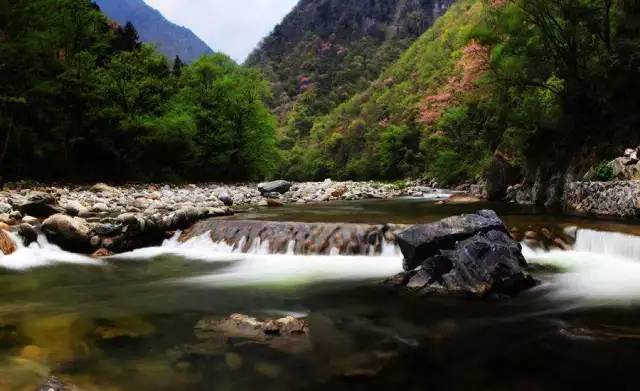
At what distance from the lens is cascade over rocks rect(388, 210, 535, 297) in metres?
8.62

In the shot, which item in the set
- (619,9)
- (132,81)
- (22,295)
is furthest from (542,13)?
(132,81)

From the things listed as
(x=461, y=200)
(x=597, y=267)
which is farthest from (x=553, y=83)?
(x=597, y=267)

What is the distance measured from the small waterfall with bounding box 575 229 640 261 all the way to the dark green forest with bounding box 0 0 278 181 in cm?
2229

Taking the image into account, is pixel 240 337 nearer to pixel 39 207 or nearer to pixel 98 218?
pixel 98 218

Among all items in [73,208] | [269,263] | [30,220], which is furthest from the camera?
[73,208]

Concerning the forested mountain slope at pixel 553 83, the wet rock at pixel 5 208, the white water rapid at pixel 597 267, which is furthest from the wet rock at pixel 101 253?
the forested mountain slope at pixel 553 83

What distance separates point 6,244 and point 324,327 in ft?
29.0

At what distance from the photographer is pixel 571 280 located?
30.9 feet

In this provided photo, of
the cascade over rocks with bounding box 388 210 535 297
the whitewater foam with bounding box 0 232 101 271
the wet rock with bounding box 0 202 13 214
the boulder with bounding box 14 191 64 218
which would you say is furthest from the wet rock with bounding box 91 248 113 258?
the cascade over rocks with bounding box 388 210 535 297

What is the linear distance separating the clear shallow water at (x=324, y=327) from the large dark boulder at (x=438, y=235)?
2.93 feet

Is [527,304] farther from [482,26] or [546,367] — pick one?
[482,26]

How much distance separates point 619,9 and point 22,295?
67.4 feet

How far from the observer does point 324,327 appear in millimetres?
7121

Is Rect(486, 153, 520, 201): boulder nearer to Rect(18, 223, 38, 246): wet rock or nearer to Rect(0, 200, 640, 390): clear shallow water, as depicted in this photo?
Rect(0, 200, 640, 390): clear shallow water
